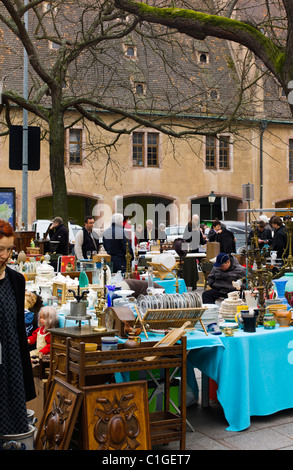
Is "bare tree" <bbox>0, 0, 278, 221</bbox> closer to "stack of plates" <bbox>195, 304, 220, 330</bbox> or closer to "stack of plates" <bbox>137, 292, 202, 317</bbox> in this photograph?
"stack of plates" <bbox>195, 304, 220, 330</bbox>

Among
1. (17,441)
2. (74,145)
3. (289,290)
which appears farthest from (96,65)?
(74,145)

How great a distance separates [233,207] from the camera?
3528cm

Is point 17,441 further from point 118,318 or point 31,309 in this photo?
point 31,309

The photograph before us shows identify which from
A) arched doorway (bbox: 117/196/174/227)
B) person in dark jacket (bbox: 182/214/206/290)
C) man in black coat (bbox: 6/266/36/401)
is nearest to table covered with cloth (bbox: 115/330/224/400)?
man in black coat (bbox: 6/266/36/401)

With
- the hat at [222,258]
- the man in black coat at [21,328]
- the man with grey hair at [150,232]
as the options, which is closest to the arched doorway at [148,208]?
the man with grey hair at [150,232]

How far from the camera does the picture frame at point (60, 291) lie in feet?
23.4

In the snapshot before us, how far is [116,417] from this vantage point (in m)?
4.02

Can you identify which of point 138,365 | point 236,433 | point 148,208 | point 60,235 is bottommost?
point 236,433

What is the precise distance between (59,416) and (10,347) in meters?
0.60

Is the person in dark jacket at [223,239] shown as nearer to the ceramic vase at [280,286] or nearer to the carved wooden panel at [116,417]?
the ceramic vase at [280,286]

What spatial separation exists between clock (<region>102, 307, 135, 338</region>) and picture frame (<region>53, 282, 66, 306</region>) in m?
1.58

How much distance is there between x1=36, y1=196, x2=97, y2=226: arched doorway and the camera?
107 ft
